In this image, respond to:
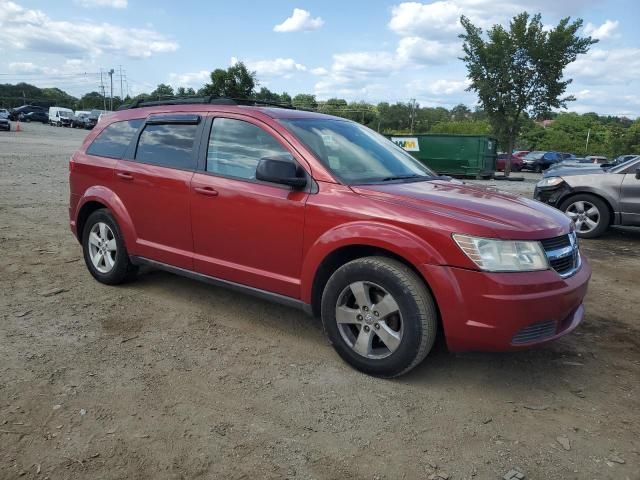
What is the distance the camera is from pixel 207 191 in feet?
13.3

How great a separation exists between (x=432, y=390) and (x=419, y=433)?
481mm

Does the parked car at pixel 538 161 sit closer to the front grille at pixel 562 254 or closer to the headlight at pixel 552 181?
the headlight at pixel 552 181

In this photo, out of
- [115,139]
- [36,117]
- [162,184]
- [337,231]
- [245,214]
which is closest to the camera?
[337,231]

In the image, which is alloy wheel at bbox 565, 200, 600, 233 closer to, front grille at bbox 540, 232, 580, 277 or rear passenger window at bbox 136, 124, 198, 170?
front grille at bbox 540, 232, 580, 277

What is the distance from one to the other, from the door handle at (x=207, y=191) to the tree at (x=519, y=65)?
82.0 ft

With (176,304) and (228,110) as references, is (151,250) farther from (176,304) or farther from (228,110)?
(228,110)

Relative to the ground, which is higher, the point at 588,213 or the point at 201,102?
the point at 201,102

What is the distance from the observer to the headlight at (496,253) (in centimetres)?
300

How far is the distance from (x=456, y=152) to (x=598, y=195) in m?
15.1

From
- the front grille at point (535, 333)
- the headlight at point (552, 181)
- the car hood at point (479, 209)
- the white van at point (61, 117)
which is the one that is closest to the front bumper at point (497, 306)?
the front grille at point (535, 333)

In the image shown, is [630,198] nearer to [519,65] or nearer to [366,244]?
[366,244]

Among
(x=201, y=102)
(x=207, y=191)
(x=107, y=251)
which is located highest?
(x=201, y=102)

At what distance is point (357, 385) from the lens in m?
3.31

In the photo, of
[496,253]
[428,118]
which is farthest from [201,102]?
[428,118]
